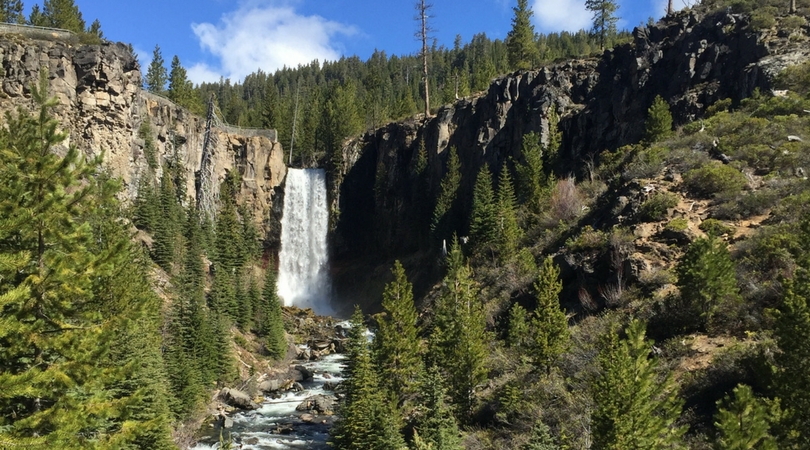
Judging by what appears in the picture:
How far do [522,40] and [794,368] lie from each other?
69.7 metres

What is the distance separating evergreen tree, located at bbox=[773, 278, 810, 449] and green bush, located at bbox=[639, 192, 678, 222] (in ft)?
50.1

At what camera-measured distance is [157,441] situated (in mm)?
20703

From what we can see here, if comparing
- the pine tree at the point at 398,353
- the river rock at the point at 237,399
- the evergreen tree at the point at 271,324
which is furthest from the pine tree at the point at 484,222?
the river rock at the point at 237,399

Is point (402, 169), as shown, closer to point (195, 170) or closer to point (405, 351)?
point (195, 170)

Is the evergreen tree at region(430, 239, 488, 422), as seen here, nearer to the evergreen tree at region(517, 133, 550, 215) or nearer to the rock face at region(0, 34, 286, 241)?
the evergreen tree at region(517, 133, 550, 215)

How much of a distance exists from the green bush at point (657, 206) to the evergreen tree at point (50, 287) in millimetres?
26332

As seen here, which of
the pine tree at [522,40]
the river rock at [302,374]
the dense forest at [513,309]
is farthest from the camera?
the pine tree at [522,40]

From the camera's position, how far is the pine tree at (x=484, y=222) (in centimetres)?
4778

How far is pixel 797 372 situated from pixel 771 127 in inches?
985

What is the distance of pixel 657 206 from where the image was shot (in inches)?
1107

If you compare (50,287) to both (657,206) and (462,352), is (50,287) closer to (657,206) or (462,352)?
(462,352)

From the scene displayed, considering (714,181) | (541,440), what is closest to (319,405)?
(541,440)

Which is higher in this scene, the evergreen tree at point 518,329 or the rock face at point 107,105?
the rock face at point 107,105

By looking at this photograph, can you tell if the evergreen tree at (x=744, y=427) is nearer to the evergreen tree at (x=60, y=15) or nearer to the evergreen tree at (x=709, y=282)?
the evergreen tree at (x=709, y=282)
